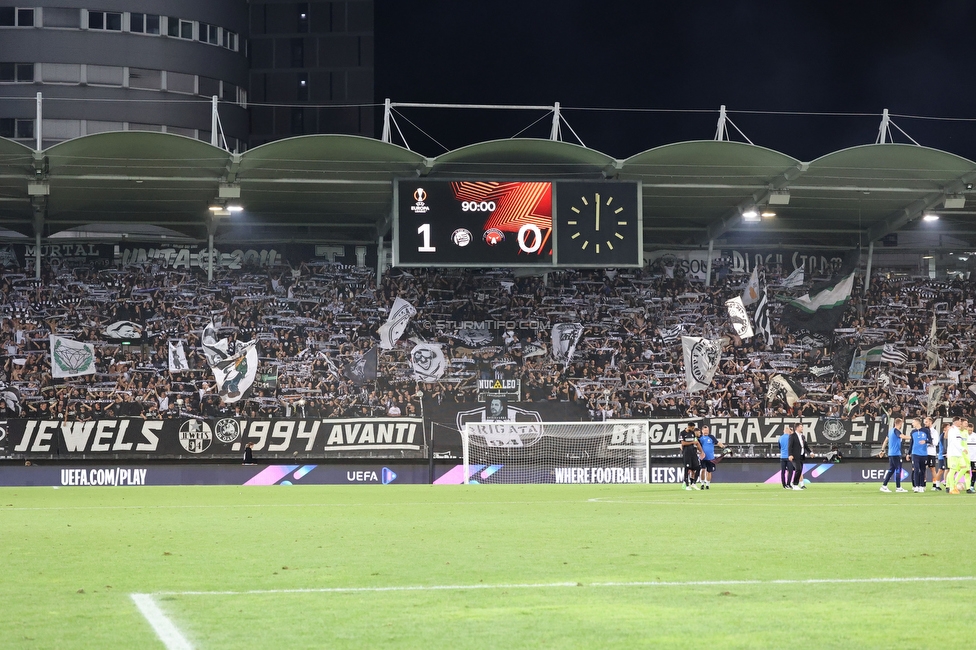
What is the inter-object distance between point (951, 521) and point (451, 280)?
2555cm

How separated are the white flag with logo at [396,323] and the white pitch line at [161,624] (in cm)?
2969

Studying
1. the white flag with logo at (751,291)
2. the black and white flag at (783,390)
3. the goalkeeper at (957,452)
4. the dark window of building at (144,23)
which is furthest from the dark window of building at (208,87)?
the goalkeeper at (957,452)

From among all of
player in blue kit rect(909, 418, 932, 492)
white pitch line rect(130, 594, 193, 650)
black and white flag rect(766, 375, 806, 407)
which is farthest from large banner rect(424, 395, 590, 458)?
white pitch line rect(130, 594, 193, 650)

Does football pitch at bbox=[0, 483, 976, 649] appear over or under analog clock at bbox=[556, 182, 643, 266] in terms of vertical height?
under

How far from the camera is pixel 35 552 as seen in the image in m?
11.9

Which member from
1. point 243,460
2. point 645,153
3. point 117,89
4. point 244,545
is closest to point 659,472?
point 645,153

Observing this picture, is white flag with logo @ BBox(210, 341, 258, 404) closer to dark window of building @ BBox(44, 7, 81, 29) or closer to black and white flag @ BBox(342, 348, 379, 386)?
black and white flag @ BBox(342, 348, 379, 386)

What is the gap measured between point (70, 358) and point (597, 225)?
661 inches

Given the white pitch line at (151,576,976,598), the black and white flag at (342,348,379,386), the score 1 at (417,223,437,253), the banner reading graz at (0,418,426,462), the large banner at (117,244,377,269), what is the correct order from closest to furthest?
the white pitch line at (151,576,976,598) < the score 1 at (417,223,437,253) < the banner reading graz at (0,418,426,462) < the black and white flag at (342,348,379,386) < the large banner at (117,244,377,269)

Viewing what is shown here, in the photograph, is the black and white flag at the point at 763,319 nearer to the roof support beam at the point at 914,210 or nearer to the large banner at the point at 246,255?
the roof support beam at the point at 914,210

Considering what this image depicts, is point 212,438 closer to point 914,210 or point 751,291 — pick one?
point 751,291

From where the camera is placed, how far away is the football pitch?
6652mm

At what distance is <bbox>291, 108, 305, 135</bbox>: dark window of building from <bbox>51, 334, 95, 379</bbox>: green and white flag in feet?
142

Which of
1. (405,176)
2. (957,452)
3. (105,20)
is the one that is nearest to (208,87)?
(105,20)
